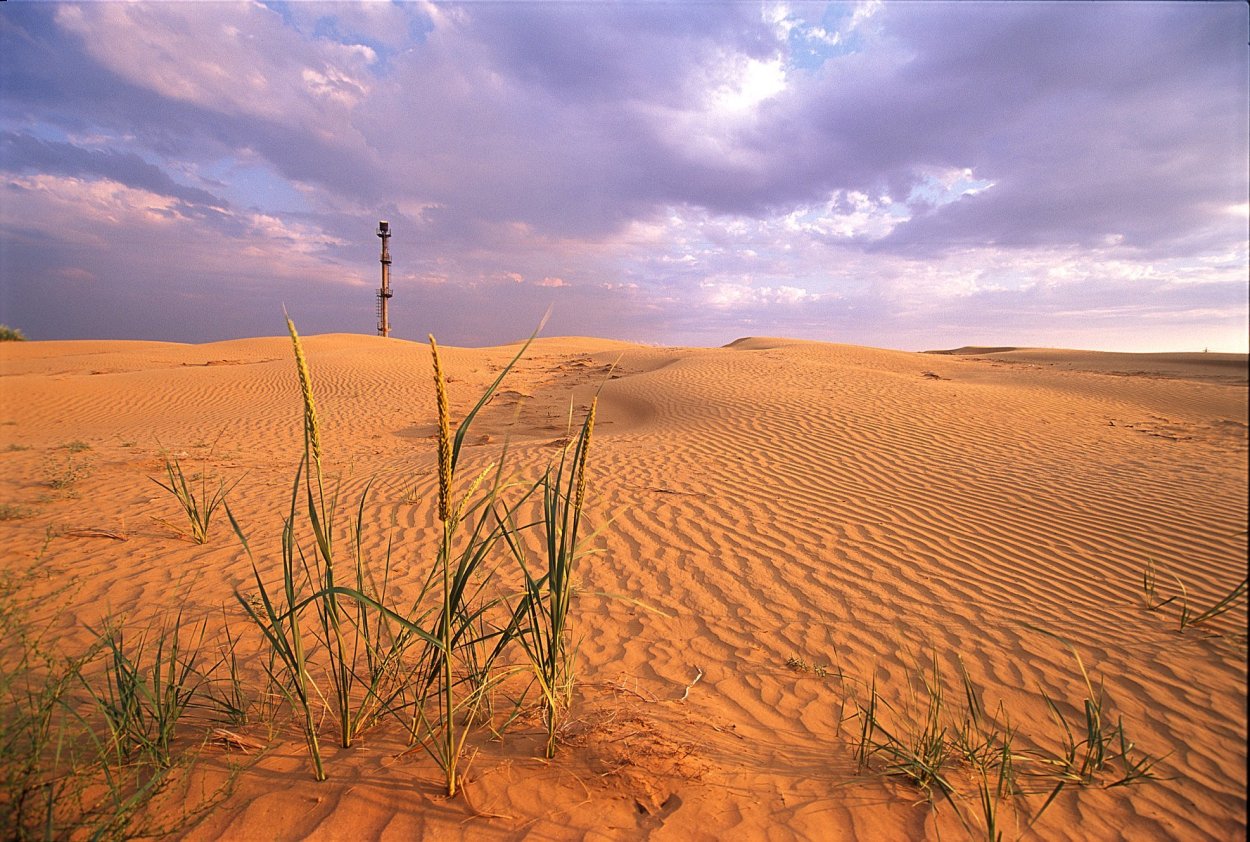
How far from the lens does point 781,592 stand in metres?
4.82

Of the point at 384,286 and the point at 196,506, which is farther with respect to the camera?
the point at 384,286

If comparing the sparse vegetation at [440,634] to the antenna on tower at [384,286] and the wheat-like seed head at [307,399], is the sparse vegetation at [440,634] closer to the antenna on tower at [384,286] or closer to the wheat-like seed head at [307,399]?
the wheat-like seed head at [307,399]

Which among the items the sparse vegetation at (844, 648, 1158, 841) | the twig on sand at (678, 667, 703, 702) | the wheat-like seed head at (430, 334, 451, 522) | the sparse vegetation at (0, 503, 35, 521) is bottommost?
the sparse vegetation at (0, 503, 35, 521)

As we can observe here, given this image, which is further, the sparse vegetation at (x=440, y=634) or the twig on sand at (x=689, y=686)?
the twig on sand at (x=689, y=686)

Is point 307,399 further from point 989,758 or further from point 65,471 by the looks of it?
point 65,471

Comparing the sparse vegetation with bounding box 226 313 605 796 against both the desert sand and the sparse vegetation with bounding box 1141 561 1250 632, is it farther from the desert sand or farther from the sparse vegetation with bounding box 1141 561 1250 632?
the sparse vegetation with bounding box 1141 561 1250 632

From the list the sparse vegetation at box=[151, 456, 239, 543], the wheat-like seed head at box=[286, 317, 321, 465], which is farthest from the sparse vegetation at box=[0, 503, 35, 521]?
the wheat-like seed head at box=[286, 317, 321, 465]

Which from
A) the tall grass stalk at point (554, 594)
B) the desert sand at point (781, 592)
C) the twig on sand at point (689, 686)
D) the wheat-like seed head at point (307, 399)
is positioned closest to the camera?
the wheat-like seed head at point (307, 399)

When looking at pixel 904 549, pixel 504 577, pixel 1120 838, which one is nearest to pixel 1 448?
pixel 504 577

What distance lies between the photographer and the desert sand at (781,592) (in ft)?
7.22

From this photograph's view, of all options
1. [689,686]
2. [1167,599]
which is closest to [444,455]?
[689,686]

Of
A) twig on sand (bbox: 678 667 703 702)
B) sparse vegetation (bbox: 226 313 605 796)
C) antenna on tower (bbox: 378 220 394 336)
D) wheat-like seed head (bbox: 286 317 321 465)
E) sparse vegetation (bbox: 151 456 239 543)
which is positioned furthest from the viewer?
antenna on tower (bbox: 378 220 394 336)

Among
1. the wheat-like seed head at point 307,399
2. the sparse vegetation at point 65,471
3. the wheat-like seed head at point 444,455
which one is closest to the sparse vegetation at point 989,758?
the wheat-like seed head at point 444,455

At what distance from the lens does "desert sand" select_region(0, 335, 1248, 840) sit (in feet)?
7.22
